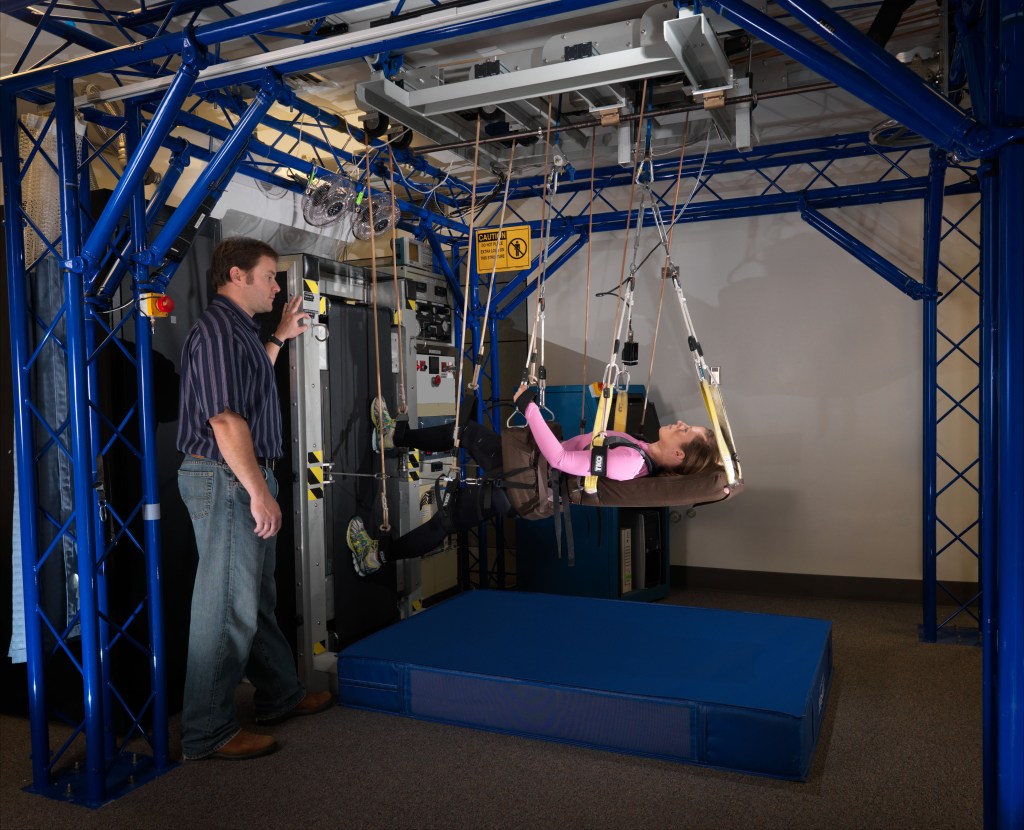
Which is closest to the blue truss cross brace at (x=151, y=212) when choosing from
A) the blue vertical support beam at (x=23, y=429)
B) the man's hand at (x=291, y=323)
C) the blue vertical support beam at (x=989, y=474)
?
the blue vertical support beam at (x=23, y=429)

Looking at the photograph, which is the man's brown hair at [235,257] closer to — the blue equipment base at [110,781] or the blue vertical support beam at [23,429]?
the blue vertical support beam at [23,429]

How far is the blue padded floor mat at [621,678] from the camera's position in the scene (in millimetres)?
3664

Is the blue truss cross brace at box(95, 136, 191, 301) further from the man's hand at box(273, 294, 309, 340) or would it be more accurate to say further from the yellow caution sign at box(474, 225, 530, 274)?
the yellow caution sign at box(474, 225, 530, 274)

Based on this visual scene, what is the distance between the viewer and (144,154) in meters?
3.32

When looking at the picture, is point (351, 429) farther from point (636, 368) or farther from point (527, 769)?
point (636, 368)

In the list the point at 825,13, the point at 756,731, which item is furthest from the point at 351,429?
the point at 825,13

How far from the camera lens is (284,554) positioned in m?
4.90

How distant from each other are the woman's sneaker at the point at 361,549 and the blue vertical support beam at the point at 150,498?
156 centimetres

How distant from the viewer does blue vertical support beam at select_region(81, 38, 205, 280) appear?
318 cm

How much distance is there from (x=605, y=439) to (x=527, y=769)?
1.58 m

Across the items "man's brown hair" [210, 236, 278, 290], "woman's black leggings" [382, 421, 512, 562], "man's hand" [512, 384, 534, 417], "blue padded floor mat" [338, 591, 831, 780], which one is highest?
"man's brown hair" [210, 236, 278, 290]

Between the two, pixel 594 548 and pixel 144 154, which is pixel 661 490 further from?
pixel 594 548

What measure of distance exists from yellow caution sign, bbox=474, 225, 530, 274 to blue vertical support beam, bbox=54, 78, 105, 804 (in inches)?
113

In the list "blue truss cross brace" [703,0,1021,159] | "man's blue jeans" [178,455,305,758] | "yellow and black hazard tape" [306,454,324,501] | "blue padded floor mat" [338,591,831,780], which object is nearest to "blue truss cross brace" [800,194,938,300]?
"blue padded floor mat" [338,591,831,780]
